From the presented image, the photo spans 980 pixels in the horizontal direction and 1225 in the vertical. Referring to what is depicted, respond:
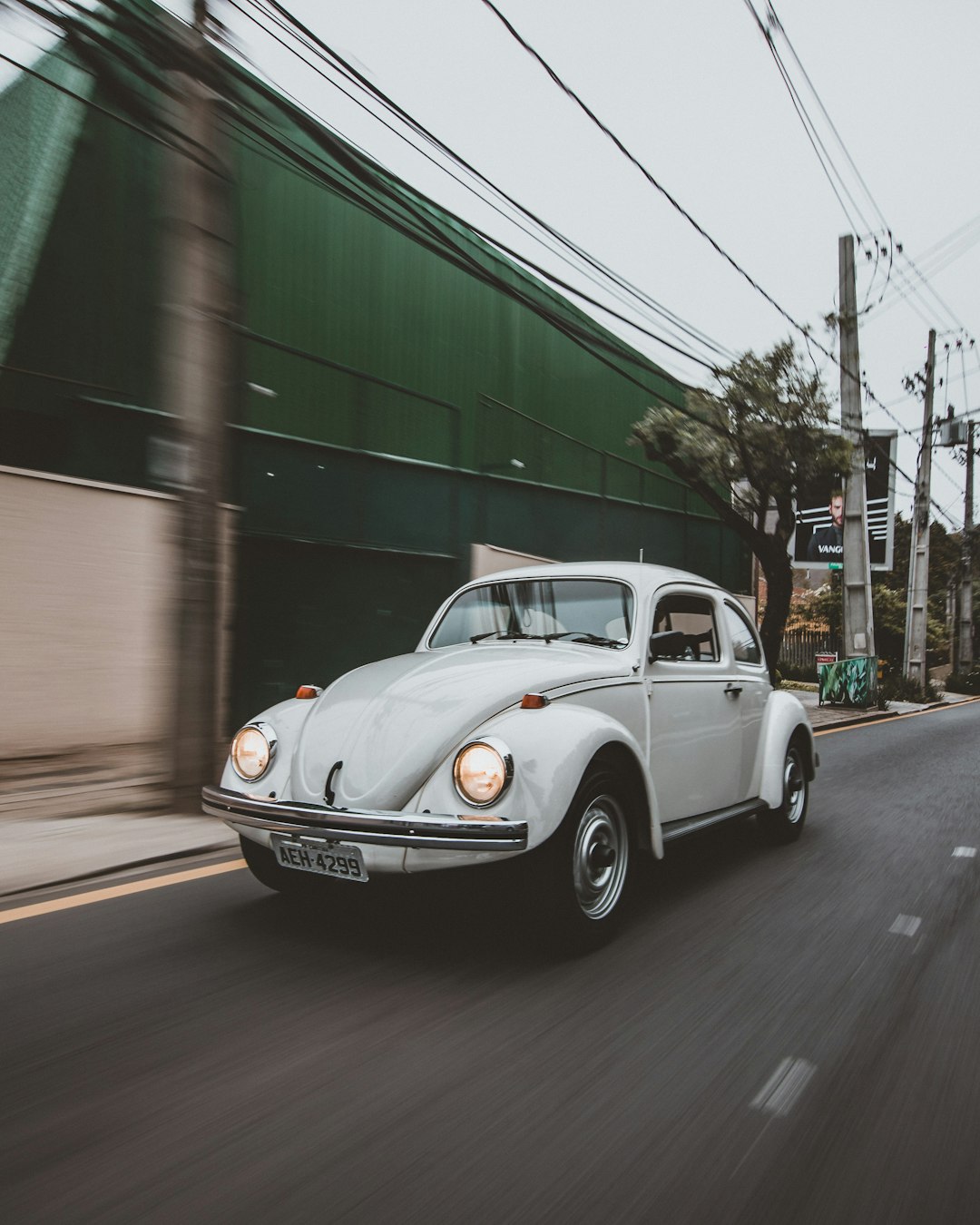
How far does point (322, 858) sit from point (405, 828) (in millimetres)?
436

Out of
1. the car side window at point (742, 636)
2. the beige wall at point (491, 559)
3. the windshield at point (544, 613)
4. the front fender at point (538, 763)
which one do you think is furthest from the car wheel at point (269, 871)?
the beige wall at point (491, 559)

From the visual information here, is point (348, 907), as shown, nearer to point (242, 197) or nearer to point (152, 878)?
point (152, 878)

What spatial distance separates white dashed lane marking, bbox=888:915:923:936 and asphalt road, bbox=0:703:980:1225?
2cm

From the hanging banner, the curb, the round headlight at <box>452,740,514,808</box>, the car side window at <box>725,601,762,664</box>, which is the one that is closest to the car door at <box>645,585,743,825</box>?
the car side window at <box>725,601,762,664</box>

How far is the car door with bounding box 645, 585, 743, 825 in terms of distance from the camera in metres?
4.46

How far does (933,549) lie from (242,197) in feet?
162

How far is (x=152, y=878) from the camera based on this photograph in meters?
4.75

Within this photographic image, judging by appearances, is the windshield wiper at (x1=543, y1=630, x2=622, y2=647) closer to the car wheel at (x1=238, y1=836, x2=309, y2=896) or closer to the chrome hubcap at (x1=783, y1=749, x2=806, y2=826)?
the car wheel at (x1=238, y1=836, x2=309, y2=896)

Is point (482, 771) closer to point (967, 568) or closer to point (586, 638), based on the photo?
point (586, 638)

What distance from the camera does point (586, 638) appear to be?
4.71 meters

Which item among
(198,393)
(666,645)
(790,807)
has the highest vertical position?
(198,393)

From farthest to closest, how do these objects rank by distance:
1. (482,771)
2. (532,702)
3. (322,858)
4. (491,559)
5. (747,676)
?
(491,559) → (747,676) → (532,702) → (322,858) → (482,771)

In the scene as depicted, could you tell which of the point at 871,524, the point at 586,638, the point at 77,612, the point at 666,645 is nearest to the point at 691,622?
the point at 666,645

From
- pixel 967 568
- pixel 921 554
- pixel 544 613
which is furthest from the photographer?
pixel 967 568
